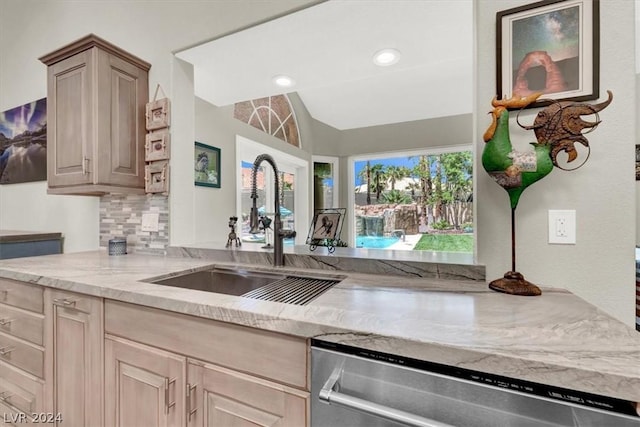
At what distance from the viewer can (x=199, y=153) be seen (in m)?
2.39

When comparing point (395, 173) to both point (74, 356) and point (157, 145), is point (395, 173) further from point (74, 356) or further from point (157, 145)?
point (74, 356)

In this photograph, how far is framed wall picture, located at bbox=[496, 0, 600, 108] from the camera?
3.16 ft

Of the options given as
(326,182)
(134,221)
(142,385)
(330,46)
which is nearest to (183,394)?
(142,385)

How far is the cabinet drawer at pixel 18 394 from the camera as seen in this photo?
1.34m

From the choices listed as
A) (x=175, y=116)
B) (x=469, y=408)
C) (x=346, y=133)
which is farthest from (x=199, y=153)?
(x=346, y=133)

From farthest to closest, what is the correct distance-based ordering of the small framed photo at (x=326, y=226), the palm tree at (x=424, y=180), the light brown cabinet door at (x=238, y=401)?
1. the palm tree at (x=424, y=180)
2. the small framed photo at (x=326, y=226)
3. the light brown cabinet door at (x=238, y=401)

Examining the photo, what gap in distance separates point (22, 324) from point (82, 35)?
2.05m

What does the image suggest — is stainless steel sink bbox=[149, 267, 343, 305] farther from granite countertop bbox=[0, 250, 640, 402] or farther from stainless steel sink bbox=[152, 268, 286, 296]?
granite countertop bbox=[0, 250, 640, 402]

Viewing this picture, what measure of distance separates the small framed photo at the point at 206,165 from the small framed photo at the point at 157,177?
0.52 m

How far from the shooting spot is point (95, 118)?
5.18 feet

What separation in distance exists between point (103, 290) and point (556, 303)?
152 cm

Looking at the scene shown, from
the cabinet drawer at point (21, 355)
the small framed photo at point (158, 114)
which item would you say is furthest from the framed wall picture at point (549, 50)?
the cabinet drawer at point (21, 355)

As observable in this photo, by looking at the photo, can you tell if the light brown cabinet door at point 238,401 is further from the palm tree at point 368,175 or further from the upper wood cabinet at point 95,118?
the palm tree at point 368,175

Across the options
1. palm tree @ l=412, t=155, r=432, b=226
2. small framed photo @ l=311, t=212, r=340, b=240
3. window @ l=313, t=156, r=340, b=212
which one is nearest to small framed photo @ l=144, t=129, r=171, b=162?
small framed photo @ l=311, t=212, r=340, b=240
